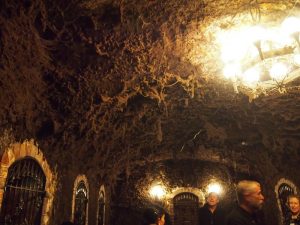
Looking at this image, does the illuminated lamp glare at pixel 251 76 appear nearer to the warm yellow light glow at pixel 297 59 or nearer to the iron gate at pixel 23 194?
the warm yellow light glow at pixel 297 59

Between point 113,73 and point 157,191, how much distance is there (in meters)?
7.61

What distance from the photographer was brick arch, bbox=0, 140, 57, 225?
3.78 metres

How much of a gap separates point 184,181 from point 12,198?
28.2 feet

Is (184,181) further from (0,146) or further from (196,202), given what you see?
(0,146)

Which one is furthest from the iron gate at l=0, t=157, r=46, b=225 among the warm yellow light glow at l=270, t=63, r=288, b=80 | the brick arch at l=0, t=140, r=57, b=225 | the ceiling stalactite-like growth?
the warm yellow light glow at l=270, t=63, r=288, b=80

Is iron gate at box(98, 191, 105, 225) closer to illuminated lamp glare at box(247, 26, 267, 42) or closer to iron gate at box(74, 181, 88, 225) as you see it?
iron gate at box(74, 181, 88, 225)

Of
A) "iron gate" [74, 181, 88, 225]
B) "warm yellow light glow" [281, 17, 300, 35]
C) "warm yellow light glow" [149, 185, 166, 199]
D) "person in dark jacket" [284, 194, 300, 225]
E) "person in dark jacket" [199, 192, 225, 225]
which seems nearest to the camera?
"warm yellow light glow" [281, 17, 300, 35]

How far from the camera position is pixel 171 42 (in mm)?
4719

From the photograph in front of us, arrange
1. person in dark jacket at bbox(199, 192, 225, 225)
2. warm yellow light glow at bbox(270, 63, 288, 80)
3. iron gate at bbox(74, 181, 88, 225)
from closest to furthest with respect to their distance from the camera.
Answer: warm yellow light glow at bbox(270, 63, 288, 80), person in dark jacket at bbox(199, 192, 225, 225), iron gate at bbox(74, 181, 88, 225)

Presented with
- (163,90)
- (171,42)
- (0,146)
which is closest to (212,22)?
(171,42)

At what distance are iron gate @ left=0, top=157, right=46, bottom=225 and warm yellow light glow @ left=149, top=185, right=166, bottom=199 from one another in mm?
7065

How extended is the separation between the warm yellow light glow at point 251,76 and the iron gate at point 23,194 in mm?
3555

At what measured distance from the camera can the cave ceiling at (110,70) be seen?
3.96m

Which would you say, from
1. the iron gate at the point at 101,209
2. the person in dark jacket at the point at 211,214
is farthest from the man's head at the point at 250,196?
the iron gate at the point at 101,209
